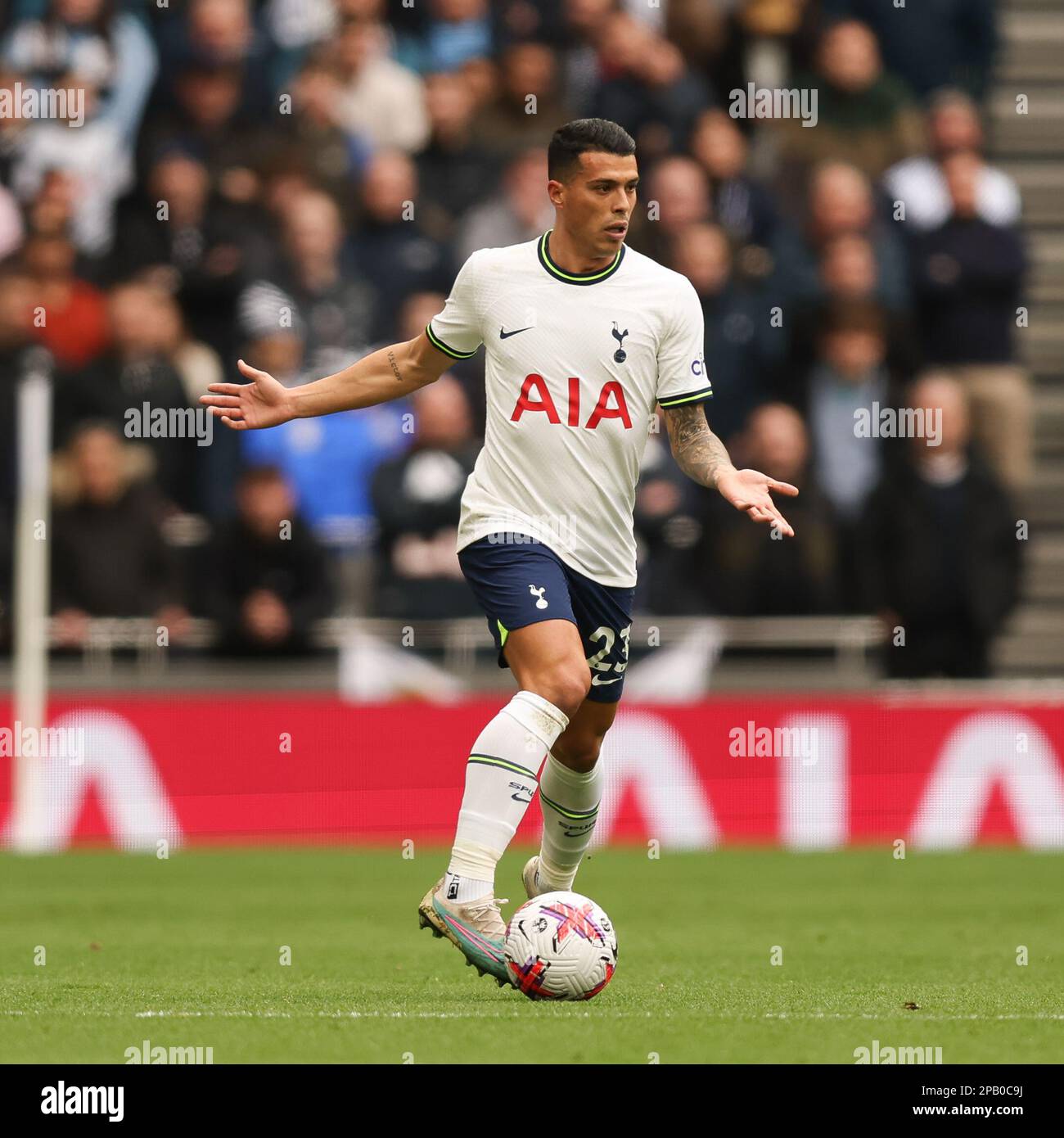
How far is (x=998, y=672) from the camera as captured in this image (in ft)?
54.3

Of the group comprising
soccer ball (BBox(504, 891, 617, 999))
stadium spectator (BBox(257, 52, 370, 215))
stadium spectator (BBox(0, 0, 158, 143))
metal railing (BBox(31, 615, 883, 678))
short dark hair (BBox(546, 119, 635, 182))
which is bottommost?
soccer ball (BBox(504, 891, 617, 999))

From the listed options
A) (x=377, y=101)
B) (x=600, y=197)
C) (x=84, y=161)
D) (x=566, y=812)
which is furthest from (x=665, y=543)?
(x=600, y=197)

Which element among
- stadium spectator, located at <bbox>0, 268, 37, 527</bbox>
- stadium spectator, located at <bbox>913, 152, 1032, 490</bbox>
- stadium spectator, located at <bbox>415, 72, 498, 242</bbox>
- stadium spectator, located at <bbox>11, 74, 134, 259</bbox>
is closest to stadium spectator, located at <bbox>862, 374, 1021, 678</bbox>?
stadium spectator, located at <bbox>913, 152, 1032, 490</bbox>

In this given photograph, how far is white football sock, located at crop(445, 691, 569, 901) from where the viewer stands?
7.56 m

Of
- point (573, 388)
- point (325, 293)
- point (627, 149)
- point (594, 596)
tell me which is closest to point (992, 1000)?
point (594, 596)

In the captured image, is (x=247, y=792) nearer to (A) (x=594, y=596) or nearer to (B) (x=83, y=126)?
(B) (x=83, y=126)

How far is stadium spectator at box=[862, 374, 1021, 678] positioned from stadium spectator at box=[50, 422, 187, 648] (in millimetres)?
4246

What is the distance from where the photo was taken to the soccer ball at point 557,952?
7324 mm

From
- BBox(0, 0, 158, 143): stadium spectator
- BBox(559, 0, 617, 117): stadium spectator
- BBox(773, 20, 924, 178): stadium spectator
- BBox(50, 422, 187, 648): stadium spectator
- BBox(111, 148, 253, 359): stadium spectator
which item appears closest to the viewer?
BBox(50, 422, 187, 648): stadium spectator

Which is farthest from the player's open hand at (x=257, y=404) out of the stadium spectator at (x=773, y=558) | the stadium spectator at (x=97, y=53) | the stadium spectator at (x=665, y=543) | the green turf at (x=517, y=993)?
the stadium spectator at (x=97, y=53)

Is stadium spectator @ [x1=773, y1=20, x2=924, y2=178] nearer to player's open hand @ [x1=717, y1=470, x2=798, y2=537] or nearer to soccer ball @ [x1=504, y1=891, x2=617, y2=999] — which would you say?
player's open hand @ [x1=717, y1=470, x2=798, y2=537]

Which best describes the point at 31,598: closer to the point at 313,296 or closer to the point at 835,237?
the point at 313,296

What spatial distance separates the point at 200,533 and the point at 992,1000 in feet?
26.1

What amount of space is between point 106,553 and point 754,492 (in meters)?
7.61
